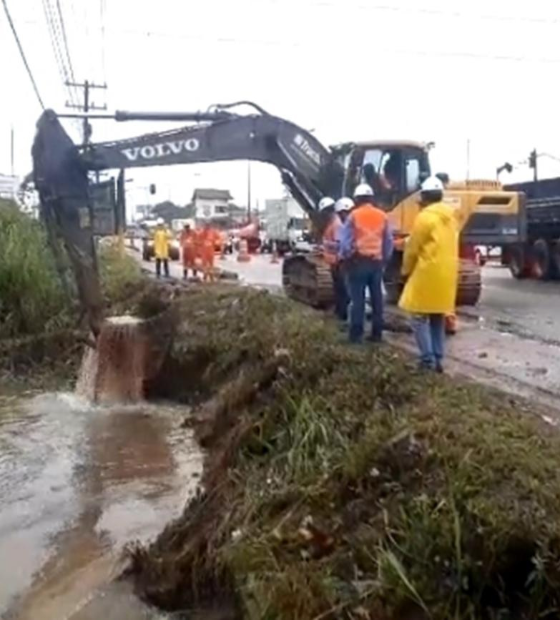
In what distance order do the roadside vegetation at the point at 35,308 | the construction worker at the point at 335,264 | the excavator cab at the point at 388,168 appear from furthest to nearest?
the excavator cab at the point at 388,168 → the roadside vegetation at the point at 35,308 → the construction worker at the point at 335,264

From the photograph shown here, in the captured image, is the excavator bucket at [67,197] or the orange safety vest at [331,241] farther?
the excavator bucket at [67,197]

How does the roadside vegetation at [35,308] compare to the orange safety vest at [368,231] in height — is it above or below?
below

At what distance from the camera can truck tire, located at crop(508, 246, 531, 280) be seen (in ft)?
95.1

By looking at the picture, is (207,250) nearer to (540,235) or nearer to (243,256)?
(540,235)

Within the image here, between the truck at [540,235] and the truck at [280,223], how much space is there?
70.4 feet

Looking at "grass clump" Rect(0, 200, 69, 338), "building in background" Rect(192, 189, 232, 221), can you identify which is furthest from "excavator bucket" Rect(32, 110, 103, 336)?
"building in background" Rect(192, 189, 232, 221)

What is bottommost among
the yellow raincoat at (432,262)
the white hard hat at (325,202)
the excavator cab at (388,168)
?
the yellow raincoat at (432,262)

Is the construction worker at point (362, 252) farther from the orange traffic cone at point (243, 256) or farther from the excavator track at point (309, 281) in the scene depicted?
the orange traffic cone at point (243, 256)

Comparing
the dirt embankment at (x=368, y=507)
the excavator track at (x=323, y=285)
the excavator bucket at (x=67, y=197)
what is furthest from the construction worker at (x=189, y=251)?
the dirt embankment at (x=368, y=507)

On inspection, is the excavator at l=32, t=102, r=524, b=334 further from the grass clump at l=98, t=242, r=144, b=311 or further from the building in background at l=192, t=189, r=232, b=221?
the building in background at l=192, t=189, r=232, b=221

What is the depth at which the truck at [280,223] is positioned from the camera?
171 feet

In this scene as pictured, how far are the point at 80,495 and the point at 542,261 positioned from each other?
2013 cm

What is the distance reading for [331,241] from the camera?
1516 centimetres

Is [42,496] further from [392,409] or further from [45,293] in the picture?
[45,293]
